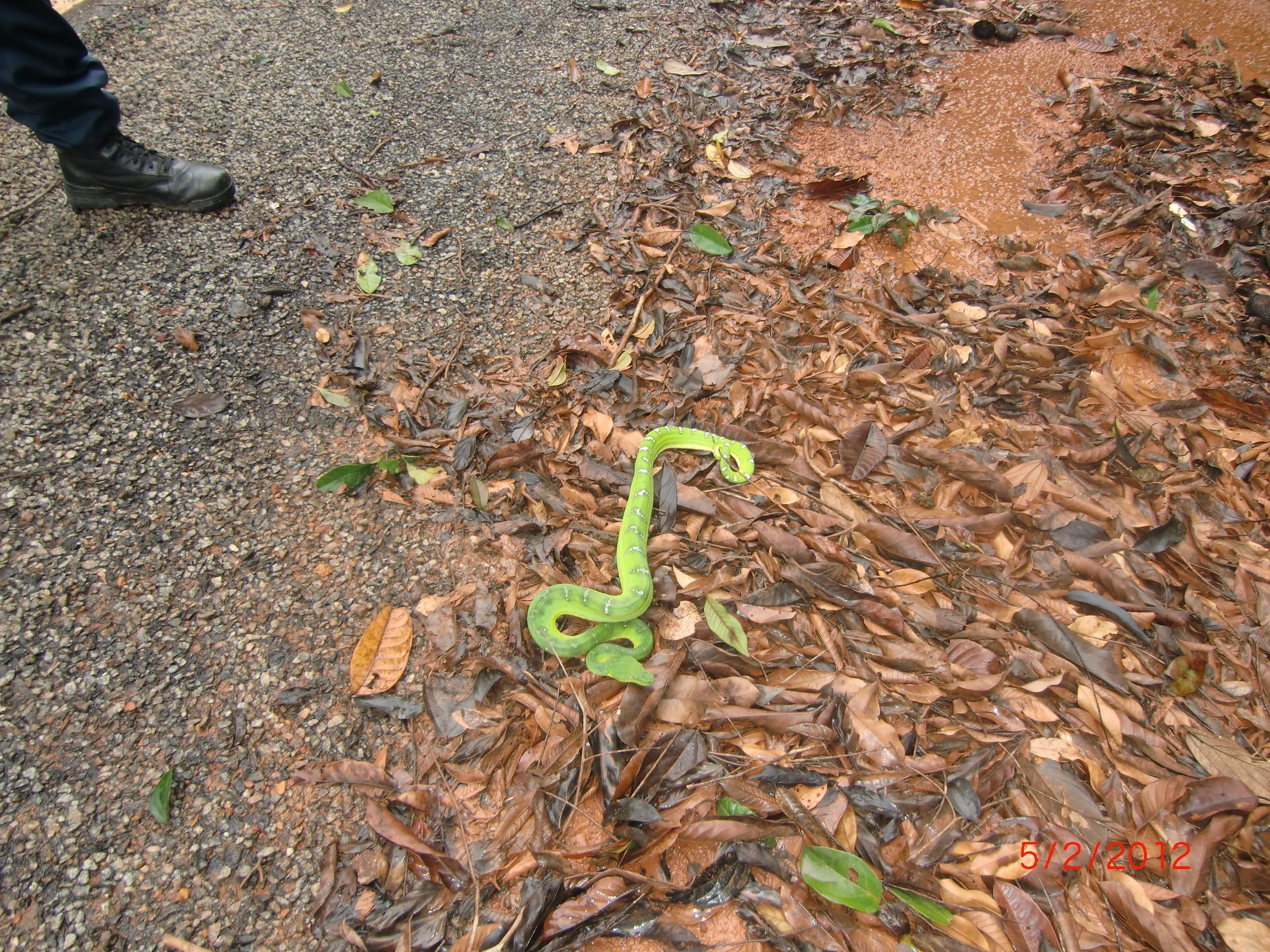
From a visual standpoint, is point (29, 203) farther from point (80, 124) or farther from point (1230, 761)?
point (1230, 761)

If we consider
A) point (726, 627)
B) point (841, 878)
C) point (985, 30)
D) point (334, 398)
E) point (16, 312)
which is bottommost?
point (841, 878)

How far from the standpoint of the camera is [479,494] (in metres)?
2.93

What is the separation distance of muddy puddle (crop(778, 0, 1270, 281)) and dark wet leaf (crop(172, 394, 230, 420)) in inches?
140

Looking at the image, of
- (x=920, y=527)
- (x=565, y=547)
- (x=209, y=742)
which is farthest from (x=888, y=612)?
(x=209, y=742)

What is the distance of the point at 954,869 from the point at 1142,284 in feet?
12.2

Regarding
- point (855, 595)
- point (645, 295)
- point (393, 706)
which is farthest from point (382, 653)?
point (645, 295)

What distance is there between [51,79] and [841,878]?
5.12 metres

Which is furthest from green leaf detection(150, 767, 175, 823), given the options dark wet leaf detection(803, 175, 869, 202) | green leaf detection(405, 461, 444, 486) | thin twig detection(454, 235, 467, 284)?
dark wet leaf detection(803, 175, 869, 202)

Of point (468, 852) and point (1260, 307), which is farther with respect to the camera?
point (1260, 307)

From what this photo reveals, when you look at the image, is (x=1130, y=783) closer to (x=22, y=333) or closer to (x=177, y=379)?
(x=177, y=379)

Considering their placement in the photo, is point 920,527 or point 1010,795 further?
point 920,527

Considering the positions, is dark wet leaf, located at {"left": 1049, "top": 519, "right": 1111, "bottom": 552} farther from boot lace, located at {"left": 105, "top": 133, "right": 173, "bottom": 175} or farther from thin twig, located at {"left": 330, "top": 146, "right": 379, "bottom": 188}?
boot lace, located at {"left": 105, "top": 133, "right": 173, "bottom": 175}

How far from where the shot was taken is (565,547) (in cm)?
283

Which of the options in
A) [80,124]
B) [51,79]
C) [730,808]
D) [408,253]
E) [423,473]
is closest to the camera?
[730,808]
